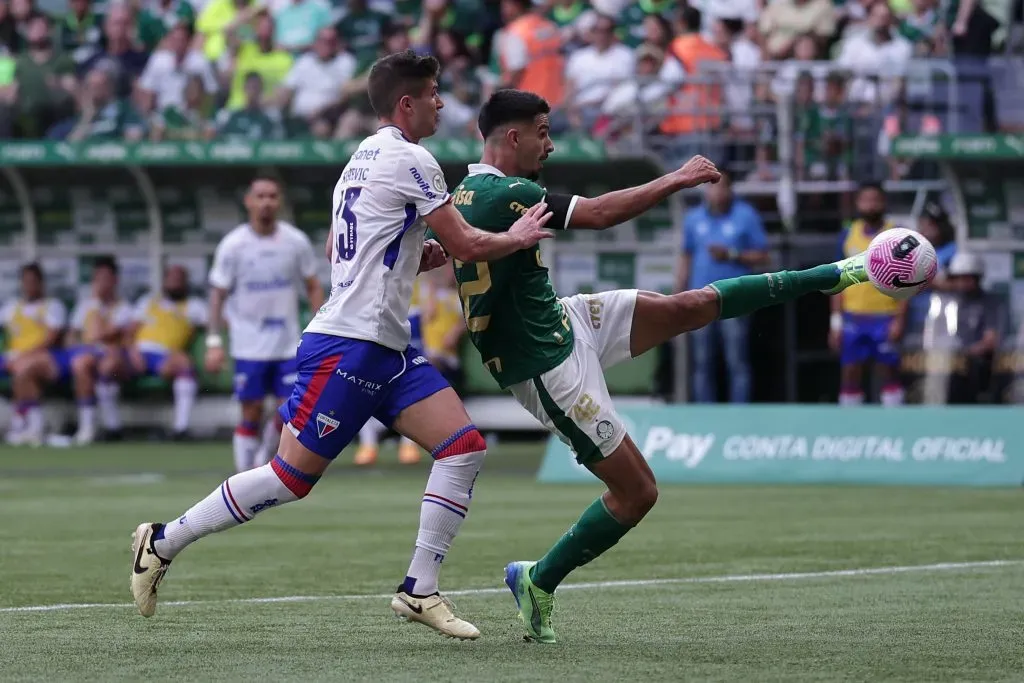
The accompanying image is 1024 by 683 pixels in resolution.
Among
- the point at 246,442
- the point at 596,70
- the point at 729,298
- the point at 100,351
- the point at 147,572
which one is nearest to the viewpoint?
the point at 147,572

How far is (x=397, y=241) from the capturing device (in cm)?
741

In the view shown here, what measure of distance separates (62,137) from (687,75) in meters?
7.97

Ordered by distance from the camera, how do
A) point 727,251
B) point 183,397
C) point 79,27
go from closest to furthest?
point 727,251 < point 183,397 < point 79,27

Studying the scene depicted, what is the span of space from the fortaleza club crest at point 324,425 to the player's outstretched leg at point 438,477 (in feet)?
1.00

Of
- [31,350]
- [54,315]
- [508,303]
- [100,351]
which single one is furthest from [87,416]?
[508,303]

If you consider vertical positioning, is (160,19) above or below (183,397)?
above

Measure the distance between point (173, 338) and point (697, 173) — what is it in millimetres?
17560

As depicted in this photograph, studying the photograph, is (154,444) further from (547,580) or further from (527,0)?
(547,580)

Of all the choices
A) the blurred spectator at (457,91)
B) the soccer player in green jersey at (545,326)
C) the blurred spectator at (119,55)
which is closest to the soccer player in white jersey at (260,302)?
the blurred spectator at (457,91)

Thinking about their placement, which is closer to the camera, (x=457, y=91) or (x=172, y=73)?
(x=457, y=91)

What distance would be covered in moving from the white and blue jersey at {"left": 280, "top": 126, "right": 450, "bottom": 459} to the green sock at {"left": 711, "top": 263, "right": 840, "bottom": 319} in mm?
1283

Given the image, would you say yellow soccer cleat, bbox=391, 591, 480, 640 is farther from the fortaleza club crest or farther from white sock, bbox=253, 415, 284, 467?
white sock, bbox=253, 415, 284, 467

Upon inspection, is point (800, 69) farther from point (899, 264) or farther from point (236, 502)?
point (236, 502)

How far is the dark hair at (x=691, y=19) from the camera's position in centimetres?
2191
